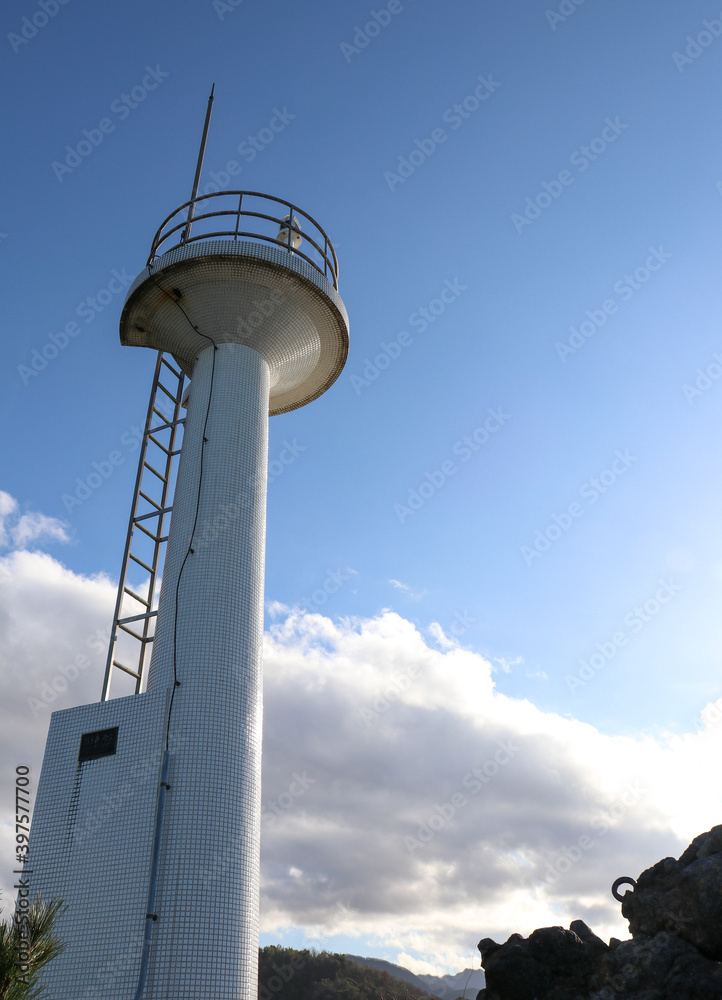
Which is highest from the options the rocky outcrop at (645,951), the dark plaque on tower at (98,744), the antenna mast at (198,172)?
the antenna mast at (198,172)

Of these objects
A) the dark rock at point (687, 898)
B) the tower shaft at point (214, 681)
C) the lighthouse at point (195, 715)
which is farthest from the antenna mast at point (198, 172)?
the dark rock at point (687, 898)

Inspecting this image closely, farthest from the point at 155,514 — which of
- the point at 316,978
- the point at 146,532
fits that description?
the point at 316,978

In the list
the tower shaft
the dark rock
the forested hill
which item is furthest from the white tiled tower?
the forested hill

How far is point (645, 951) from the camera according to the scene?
14141mm

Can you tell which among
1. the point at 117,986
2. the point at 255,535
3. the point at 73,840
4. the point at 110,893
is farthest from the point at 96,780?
the point at 255,535

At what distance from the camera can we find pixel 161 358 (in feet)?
65.4

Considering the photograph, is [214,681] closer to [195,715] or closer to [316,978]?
[195,715]

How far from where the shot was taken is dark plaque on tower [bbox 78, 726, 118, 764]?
13914mm

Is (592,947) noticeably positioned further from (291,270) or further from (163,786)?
A: (291,270)

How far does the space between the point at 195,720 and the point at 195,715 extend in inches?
3.5

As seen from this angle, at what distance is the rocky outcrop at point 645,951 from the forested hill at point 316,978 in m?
45.9

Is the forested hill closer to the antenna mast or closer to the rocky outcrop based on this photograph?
the rocky outcrop

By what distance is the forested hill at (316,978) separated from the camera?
56875 millimetres

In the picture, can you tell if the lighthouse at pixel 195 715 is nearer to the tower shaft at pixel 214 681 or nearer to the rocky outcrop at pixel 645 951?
the tower shaft at pixel 214 681
